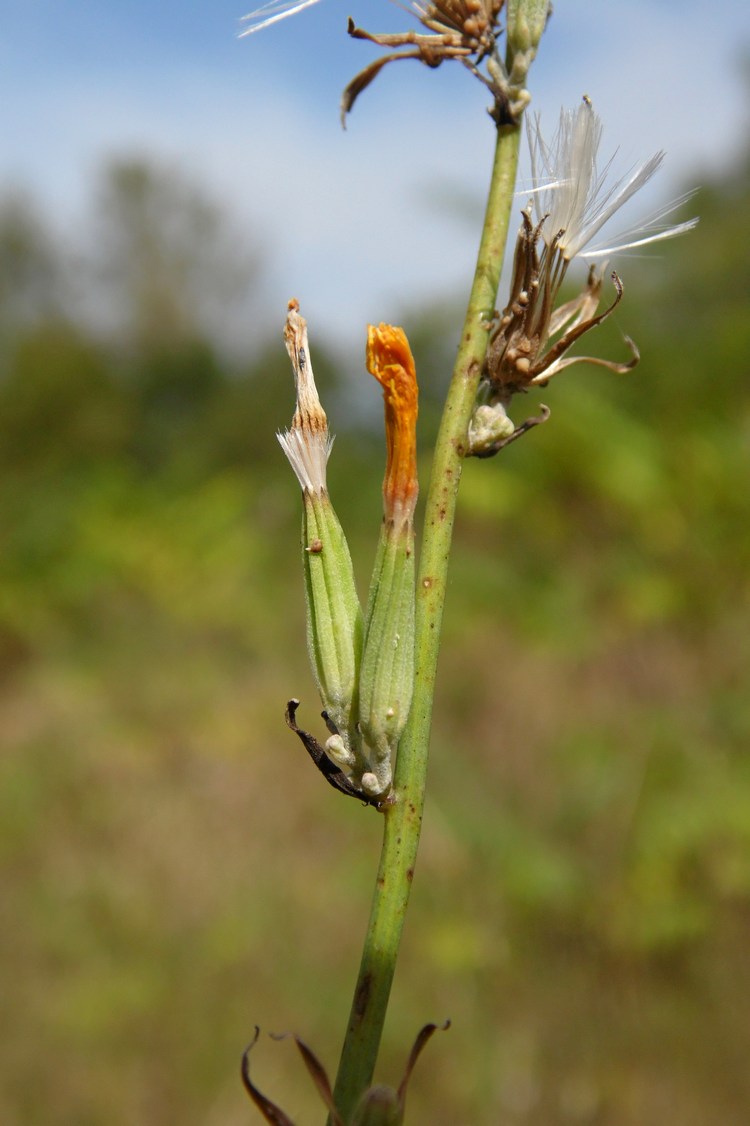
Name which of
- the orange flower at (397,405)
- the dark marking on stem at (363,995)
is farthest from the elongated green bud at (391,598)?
the dark marking on stem at (363,995)

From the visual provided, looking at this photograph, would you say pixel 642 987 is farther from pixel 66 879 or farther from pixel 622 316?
pixel 622 316

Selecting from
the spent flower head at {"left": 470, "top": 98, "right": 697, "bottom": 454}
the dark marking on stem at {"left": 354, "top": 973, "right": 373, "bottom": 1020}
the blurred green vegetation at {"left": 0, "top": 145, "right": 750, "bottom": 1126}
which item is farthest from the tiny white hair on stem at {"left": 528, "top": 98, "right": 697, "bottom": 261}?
the blurred green vegetation at {"left": 0, "top": 145, "right": 750, "bottom": 1126}

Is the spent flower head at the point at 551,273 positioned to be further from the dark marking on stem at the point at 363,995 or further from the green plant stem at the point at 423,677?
the dark marking on stem at the point at 363,995

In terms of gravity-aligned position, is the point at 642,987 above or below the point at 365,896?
below

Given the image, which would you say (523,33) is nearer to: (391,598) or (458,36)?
(458,36)

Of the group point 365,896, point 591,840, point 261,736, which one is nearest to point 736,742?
point 591,840

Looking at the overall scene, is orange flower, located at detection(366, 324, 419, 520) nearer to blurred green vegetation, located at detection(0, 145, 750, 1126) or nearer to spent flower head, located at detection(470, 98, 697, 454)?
spent flower head, located at detection(470, 98, 697, 454)
